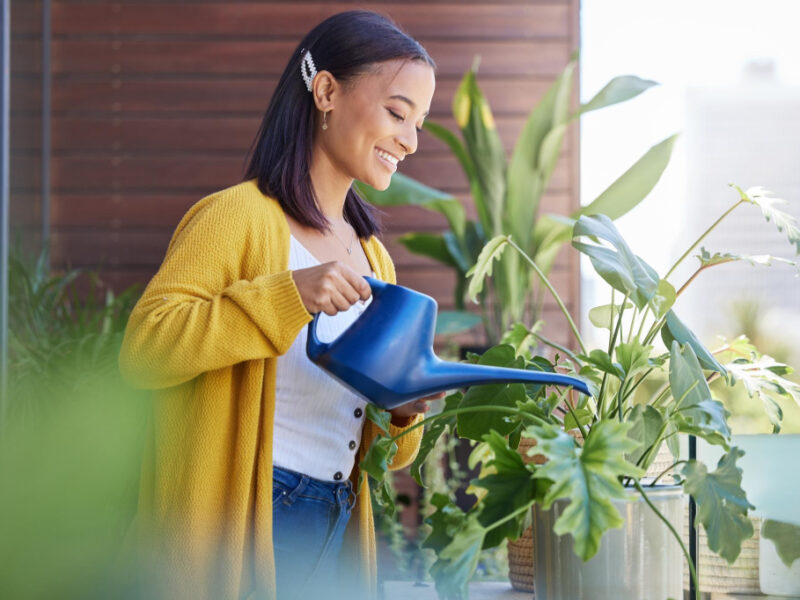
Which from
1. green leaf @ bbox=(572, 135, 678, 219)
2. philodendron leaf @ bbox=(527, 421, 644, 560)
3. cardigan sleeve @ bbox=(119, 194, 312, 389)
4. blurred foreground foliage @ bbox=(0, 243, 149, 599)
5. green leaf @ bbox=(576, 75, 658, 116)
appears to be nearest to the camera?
blurred foreground foliage @ bbox=(0, 243, 149, 599)

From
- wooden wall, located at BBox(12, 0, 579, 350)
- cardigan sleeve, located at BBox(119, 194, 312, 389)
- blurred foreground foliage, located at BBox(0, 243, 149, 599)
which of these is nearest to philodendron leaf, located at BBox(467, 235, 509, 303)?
cardigan sleeve, located at BBox(119, 194, 312, 389)

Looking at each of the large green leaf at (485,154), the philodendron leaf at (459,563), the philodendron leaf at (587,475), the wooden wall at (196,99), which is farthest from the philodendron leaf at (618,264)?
the wooden wall at (196,99)

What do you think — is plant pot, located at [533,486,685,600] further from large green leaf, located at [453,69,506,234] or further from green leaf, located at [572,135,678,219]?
large green leaf, located at [453,69,506,234]

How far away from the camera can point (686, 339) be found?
31.4 inches

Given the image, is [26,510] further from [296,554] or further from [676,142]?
[676,142]

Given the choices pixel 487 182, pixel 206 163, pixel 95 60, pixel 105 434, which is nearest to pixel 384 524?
pixel 487 182

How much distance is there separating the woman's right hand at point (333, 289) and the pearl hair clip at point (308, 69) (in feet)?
1.10

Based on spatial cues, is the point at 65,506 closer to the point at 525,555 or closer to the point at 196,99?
→ the point at 525,555

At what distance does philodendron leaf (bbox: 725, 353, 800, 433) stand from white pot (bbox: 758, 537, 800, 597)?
13 cm

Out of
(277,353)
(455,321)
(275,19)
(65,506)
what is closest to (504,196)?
(455,321)

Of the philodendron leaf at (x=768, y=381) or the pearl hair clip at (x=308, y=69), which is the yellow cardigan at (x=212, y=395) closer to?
the pearl hair clip at (x=308, y=69)

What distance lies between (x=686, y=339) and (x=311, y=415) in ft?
1.38

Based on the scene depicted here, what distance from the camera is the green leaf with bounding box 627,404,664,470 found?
73 cm

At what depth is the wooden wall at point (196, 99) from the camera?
3168mm
